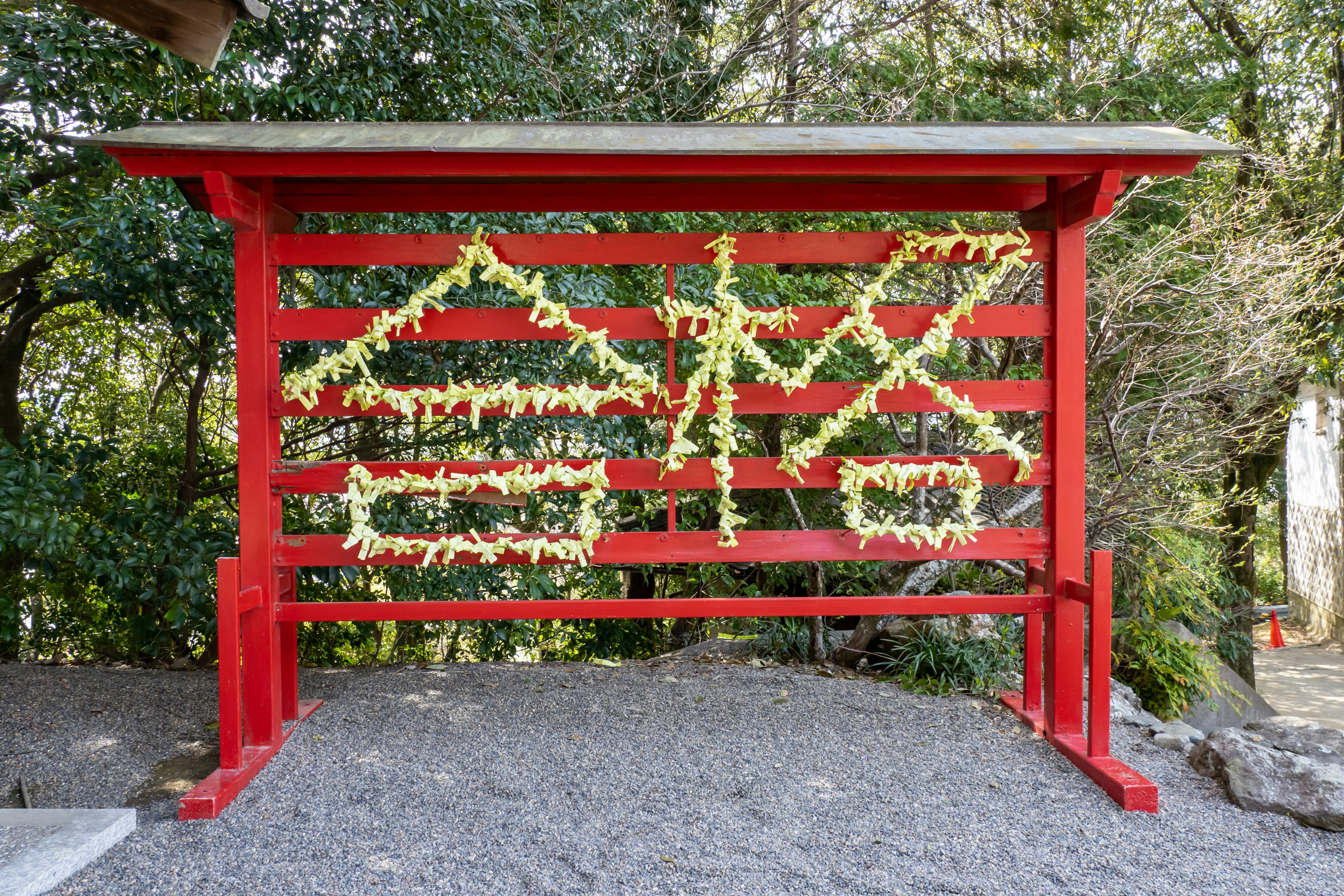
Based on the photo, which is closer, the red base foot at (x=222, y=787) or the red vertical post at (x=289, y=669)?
the red base foot at (x=222, y=787)

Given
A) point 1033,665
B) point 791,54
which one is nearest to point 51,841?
point 1033,665

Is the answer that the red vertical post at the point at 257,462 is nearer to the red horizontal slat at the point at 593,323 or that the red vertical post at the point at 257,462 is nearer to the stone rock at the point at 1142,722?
the red horizontal slat at the point at 593,323

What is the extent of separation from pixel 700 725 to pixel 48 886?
230 centimetres

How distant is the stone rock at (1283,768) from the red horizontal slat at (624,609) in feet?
2.67

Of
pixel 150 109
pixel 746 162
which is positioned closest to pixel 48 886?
pixel 746 162

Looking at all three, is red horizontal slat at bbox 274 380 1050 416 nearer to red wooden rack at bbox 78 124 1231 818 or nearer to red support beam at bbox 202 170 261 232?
red wooden rack at bbox 78 124 1231 818

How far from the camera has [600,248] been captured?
3.21 metres

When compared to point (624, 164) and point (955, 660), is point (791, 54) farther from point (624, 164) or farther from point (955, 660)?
point (955, 660)

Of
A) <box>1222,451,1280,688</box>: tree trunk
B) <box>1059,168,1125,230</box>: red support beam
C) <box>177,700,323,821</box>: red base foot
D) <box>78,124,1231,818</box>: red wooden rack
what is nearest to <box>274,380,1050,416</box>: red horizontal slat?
<box>78,124,1231,818</box>: red wooden rack

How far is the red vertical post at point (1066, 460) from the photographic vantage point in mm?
3195

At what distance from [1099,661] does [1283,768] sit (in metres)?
0.68

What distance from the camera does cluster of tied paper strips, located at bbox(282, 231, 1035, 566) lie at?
3.16 meters

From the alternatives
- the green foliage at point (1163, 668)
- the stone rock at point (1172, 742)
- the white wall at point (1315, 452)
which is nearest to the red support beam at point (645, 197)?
the stone rock at point (1172, 742)

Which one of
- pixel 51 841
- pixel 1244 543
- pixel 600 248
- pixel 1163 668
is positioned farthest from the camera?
pixel 1244 543
